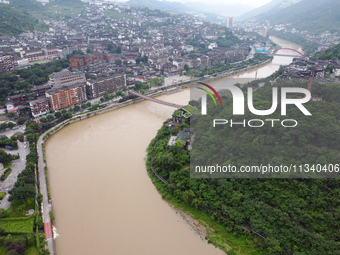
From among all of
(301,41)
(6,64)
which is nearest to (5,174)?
(6,64)

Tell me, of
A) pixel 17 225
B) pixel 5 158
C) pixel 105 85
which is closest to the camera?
pixel 17 225

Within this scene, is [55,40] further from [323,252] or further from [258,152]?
[323,252]

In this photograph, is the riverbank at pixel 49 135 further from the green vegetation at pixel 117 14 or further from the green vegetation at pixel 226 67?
the green vegetation at pixel 117 14

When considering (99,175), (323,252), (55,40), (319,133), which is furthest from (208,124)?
(55,40)

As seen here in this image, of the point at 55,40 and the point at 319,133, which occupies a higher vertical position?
the point at 55,40

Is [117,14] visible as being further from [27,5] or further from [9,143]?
[9,143]

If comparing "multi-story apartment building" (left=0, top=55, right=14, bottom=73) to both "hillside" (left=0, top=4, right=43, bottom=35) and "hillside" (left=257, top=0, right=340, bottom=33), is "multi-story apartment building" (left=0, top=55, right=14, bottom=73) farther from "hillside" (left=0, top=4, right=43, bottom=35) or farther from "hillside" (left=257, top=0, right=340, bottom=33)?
"hillside" (left=257, top=0, right=340, bottom=33)
